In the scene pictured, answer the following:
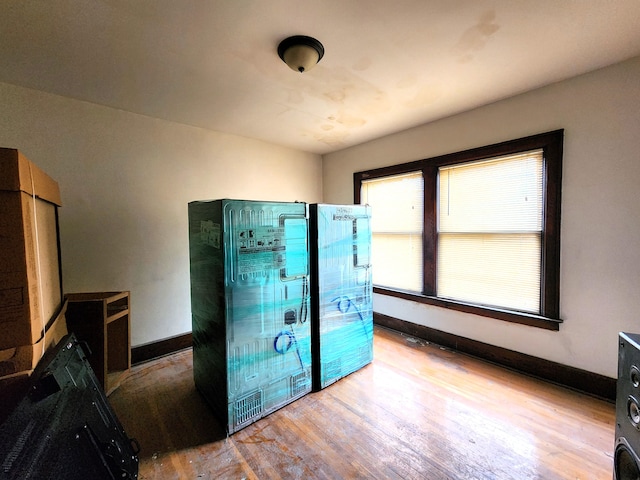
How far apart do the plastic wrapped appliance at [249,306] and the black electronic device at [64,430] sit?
62 cm

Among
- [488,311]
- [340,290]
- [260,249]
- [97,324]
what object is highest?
[260,249]

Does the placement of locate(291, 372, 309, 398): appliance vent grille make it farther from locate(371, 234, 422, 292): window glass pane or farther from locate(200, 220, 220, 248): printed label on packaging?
locate(371, 234, 422, 292): window glass pane

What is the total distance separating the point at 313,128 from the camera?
313 centimetres

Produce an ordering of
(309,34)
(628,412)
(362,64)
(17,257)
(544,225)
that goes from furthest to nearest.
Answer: (544,225) < (362,64) < (309,34) < (17,257) < (628,412)

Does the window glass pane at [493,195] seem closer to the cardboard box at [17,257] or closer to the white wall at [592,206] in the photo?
the white wall at [592,206]

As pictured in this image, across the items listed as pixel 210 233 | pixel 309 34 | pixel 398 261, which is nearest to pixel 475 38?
pixel 309 34

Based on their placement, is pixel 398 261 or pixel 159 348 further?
pixel 398 261

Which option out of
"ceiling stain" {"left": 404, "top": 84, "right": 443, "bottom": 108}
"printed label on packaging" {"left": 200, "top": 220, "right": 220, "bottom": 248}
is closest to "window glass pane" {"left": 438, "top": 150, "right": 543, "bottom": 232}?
"ceiling stain" {"left": 404, "top": 84, "right": 443, "bottom": 108}

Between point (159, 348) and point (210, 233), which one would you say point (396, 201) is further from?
point (159, 348)

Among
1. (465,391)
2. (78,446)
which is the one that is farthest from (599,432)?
(78,446)

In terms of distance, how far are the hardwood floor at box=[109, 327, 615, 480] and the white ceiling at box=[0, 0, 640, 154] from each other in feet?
8.21

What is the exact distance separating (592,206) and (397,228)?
1780 millimetres

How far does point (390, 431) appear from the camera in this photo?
5.82 ft

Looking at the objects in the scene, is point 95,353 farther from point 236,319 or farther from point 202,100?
point 202,100
